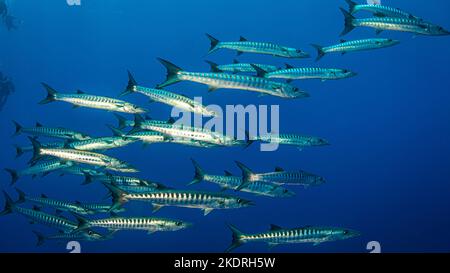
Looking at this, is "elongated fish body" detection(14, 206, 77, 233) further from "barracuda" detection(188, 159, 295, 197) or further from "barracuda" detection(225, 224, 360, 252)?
"barracuda" detection(225, 224, 360, 252)

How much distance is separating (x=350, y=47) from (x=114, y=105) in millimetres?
5111

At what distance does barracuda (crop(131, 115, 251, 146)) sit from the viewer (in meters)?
6.98

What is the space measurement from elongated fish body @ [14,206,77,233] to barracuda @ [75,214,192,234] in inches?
55.6

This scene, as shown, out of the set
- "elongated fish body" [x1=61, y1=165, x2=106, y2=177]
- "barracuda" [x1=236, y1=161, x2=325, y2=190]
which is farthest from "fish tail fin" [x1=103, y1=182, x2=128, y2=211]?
"barracuda" [x1=236, y1=161, x2=325, y2=190]

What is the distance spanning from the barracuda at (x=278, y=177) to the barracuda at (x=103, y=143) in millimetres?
2179

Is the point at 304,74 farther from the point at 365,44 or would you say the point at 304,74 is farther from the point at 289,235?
the point at 289,235

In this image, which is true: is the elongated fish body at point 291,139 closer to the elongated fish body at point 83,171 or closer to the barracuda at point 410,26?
the barracuda at point 410,26

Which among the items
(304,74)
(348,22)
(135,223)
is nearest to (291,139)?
(304,74)

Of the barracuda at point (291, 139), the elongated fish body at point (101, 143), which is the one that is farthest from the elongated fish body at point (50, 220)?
the barracuda at point (291, 139)

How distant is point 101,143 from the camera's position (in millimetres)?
7789

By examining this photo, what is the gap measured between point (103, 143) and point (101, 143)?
0.04 metres

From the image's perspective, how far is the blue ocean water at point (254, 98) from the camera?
38.3 metres

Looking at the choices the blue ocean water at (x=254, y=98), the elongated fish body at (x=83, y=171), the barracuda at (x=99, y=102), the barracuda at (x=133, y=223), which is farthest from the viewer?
the blue ocean water at (x=254, y=98)
